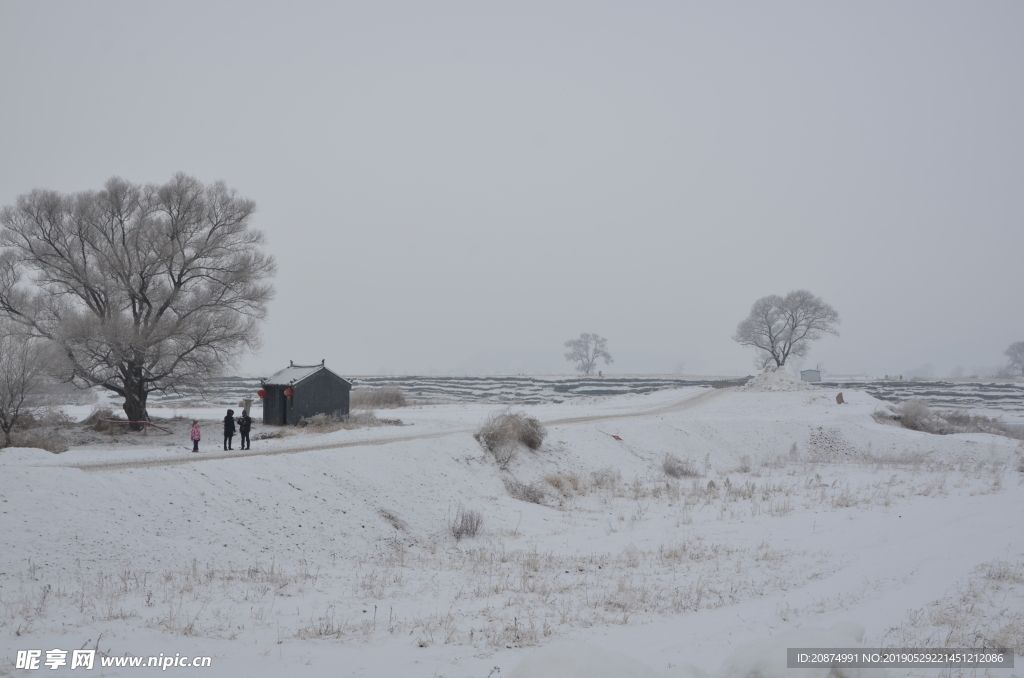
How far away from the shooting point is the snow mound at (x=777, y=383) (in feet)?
203

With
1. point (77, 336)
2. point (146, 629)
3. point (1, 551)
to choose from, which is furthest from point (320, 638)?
point (77, 336)

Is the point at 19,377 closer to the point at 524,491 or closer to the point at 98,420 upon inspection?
the point at 98,420

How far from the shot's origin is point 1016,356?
115000mm

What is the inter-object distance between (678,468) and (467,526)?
1406 centimetres

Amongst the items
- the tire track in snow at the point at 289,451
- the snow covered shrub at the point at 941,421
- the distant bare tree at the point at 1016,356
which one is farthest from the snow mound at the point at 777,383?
the distant bare tree at the point at 1016,356

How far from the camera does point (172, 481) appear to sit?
15320mm

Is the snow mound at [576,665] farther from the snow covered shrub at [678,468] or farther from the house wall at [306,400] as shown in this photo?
the house wall at [306,400]

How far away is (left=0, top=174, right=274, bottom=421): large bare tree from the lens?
27.8 meters

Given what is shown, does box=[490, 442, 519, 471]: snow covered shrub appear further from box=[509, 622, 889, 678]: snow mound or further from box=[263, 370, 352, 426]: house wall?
box=[509, 622, 889, 678]: snow mound

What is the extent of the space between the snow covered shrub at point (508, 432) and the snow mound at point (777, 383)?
41377 mm

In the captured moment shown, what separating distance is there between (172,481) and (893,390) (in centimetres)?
7341

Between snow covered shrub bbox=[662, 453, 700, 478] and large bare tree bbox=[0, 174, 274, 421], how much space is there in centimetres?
2095

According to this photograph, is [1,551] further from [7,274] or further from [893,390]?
[893,390]
